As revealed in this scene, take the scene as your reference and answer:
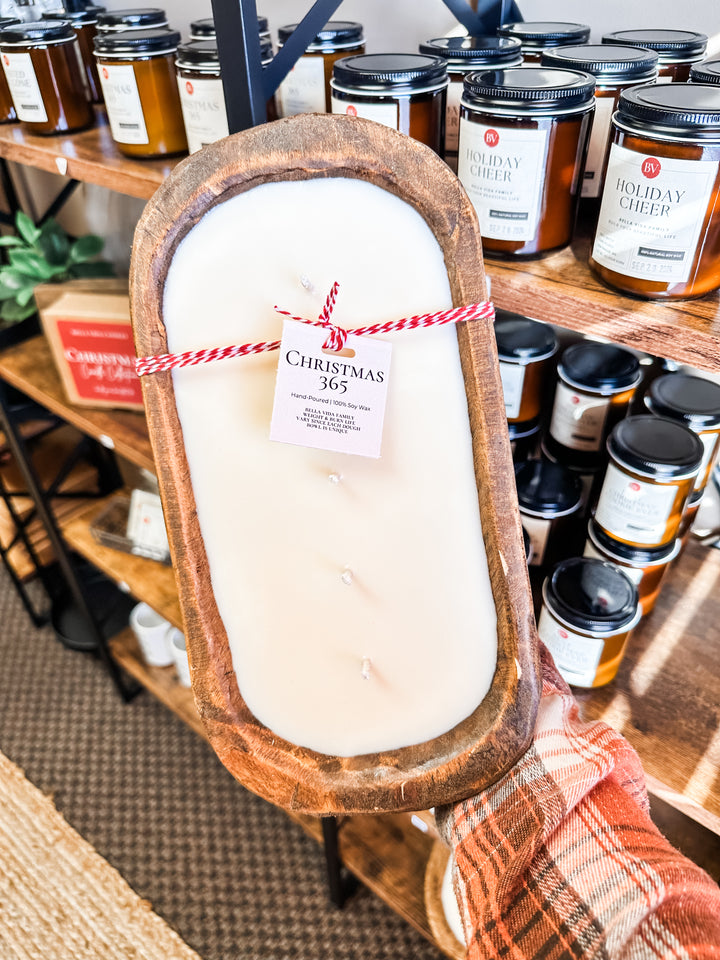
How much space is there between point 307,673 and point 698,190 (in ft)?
1.63

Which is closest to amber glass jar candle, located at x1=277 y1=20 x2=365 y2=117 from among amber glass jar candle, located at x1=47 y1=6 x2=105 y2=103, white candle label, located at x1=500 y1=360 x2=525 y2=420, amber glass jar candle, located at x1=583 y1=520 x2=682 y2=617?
white candle label, located at x1=500 y1=360 x2=525 y2=420

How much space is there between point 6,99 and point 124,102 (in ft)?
1.15

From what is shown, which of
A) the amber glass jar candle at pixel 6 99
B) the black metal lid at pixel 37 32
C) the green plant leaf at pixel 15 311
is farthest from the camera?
the green plant leaf at pixel 15 311

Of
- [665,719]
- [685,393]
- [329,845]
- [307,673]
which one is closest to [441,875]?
[329,845]

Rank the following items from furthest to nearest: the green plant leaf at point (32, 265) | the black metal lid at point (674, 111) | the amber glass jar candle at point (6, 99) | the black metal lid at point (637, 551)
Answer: the green plant leaf at point (32, 265), the amber glass jar candle at point (6, 99), the black metal lid at point (637, 551), the black metal lid at point (674, 111)

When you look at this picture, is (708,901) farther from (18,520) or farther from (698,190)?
(18,520)

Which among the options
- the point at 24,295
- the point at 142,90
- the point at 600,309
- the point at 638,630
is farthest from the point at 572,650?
the point at 24,295

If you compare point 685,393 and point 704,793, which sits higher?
point 685,393

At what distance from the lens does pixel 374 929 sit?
130 centimetres

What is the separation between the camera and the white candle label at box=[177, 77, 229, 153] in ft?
2.44

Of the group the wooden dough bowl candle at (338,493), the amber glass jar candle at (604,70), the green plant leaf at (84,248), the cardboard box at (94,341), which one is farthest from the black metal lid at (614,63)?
the green plant leaf at (84,248)

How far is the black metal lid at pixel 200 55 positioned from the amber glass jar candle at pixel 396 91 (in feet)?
0.51

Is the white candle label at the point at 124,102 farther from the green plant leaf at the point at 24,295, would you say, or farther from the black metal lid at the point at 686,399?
the black metal lid at the point at 686,399

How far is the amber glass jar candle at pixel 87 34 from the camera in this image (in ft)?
3.39
